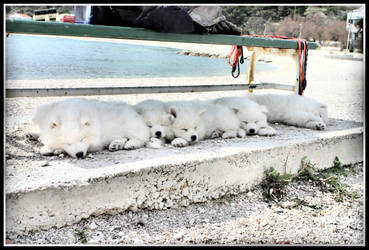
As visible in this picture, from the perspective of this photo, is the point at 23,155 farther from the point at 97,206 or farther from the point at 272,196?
the point at 272,196

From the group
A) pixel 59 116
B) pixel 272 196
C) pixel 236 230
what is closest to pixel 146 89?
pixel 59 116

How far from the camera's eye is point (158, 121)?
399cm

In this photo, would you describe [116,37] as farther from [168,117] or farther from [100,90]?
[100,90]

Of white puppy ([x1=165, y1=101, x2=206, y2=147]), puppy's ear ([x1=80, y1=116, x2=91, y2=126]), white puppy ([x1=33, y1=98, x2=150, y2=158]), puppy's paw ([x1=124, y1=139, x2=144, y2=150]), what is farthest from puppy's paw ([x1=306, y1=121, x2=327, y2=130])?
Answer: puppy's ear ([x1=80, y1=116, x2=91, y2=126])

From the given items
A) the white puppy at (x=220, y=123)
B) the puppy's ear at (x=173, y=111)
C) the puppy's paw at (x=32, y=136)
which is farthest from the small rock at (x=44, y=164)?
the white puppy at (x=220, y=123)

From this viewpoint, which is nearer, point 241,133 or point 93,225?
point 93,225

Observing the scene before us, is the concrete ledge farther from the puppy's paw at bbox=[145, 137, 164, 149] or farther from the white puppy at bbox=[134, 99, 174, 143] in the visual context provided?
the white puppy at bbox=[134, 99, 174, 143]

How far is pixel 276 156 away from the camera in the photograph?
388cm

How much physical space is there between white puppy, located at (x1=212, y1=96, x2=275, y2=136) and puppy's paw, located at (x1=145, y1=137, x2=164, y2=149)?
125cm

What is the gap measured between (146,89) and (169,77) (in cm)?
940

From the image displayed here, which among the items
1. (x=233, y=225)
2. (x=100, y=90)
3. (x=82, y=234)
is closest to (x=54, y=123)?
(x=82, y=234)

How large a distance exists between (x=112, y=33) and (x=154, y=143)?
1136 millimetres

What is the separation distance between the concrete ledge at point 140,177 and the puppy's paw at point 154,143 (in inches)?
3.1

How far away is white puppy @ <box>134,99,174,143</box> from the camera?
3893mm
